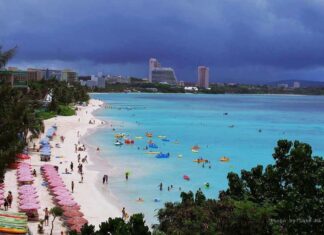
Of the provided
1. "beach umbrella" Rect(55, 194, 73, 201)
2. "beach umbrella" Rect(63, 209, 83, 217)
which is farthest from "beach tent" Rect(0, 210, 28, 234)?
"beach umbrella" Rect(55, 194, 73, 201)

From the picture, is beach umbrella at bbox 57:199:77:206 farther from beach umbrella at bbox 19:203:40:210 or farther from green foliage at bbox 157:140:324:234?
green foliage at bbox 157:140:324:234

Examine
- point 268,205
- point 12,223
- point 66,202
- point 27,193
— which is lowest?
point 66,202

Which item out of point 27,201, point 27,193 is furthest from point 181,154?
point 27,201

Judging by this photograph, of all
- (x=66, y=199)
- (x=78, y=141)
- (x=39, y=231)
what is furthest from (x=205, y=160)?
(x=39, y=231)

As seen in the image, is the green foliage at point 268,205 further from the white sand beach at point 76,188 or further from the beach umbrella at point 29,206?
the beach umbrella at point 29,206

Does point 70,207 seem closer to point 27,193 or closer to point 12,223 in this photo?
point 27,193
